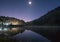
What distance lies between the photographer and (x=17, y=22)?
607ft
